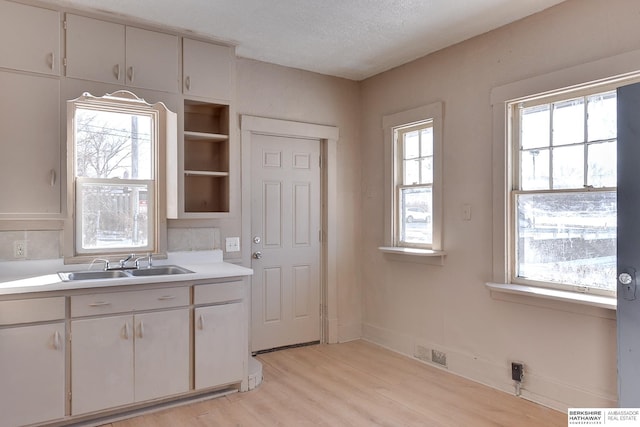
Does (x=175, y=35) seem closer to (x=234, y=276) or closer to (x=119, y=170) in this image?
(x=119, y=170)

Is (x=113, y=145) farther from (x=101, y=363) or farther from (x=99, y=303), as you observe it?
(x=101, y=363)

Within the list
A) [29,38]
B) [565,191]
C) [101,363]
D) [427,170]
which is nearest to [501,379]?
Answer: [565,191]

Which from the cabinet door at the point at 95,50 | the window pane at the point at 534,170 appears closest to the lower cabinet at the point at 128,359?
the cabinet door at the point at 95,50

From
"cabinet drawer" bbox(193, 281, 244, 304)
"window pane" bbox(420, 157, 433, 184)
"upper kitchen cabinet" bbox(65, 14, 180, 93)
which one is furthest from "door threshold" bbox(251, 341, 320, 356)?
"upper kitchen cabinet" bbox(65, 14, 180, 93)

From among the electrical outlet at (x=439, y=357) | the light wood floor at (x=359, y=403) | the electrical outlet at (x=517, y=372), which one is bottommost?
the light wood floor at (x=359, y=403)

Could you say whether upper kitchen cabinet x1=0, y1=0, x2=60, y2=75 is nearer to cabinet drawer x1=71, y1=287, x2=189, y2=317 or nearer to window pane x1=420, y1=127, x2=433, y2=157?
cabinet drawer x1=71, y1=287, x2=189, y2=317

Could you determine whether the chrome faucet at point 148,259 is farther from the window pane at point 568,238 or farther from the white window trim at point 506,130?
the window pane at point 568,238

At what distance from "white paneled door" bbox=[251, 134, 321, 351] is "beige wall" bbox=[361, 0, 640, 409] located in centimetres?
57

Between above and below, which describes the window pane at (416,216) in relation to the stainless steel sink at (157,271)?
above

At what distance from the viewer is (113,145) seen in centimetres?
324

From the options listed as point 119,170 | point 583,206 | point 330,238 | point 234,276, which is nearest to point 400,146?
point 330,238

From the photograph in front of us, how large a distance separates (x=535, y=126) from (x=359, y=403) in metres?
2.24

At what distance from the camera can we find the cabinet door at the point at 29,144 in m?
2.75

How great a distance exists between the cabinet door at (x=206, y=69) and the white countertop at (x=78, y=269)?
1.26m
